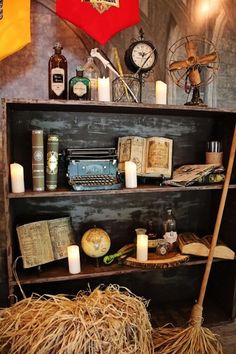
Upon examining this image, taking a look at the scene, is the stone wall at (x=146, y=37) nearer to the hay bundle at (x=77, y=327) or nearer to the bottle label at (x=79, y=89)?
the bottle label at (x=79, y=89)

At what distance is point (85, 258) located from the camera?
1.91 metres

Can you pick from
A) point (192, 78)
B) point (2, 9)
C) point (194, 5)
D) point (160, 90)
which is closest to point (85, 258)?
point (160, 90)

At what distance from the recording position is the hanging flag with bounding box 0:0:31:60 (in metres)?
1.63

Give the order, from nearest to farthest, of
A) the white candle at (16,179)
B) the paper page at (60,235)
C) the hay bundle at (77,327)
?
the hay bundle at (77,327)
the white candle at (16,179)
the paper page at (60,235)

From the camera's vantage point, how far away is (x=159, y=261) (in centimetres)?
180

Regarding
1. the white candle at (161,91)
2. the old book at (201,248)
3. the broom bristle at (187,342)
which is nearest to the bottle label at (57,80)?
the white candle at (161,91)

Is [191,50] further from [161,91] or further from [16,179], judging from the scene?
[16,179]

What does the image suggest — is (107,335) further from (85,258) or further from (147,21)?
(147,21)

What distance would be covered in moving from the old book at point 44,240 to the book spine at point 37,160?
257mm

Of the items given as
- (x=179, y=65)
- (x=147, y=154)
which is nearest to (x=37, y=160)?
(x=147, y=154)

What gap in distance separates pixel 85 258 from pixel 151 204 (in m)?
0.58

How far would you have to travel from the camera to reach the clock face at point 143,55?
5.78 ft

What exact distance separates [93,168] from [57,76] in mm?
536

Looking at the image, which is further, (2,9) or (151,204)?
(151,204)
